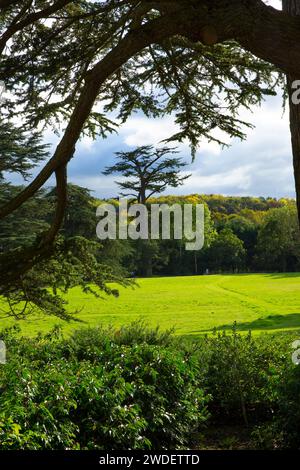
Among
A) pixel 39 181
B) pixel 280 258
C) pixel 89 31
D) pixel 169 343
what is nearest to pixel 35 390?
pixel 39 181

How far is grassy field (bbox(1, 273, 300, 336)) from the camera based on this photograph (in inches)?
804

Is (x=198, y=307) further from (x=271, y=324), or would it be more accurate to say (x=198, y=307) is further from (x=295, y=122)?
(x=295, y=122)

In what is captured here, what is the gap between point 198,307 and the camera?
28.6m

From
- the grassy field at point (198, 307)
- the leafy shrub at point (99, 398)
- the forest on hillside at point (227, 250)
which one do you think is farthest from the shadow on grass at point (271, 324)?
the forest on hillside at point (227, 250)

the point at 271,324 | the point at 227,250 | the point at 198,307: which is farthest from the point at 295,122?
the point at 227,250

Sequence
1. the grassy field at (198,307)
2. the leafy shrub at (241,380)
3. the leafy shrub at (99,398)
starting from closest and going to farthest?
the leafy shrub at (99,398) → the leafy shrub at (241,380) → the grassy field at (198,307)

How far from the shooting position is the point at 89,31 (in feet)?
19.2

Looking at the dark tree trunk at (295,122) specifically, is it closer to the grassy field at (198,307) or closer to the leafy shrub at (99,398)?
the leafy shrub at (99,398)

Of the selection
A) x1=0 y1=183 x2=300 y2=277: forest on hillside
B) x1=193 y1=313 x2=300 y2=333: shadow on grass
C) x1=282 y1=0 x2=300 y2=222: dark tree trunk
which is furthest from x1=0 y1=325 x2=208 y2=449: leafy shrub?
x1=0 y1=183 x2=300 y2=277: forest on hillside

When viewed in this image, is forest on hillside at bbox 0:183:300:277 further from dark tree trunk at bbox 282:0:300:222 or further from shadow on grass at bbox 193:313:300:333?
dark tree trunk at bbox 282:0:300:222

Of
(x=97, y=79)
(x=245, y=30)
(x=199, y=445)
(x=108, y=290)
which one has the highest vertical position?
(x=245, y=30)

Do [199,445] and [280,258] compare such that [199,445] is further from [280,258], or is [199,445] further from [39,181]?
[280,258]

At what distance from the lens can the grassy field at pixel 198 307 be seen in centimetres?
2042
